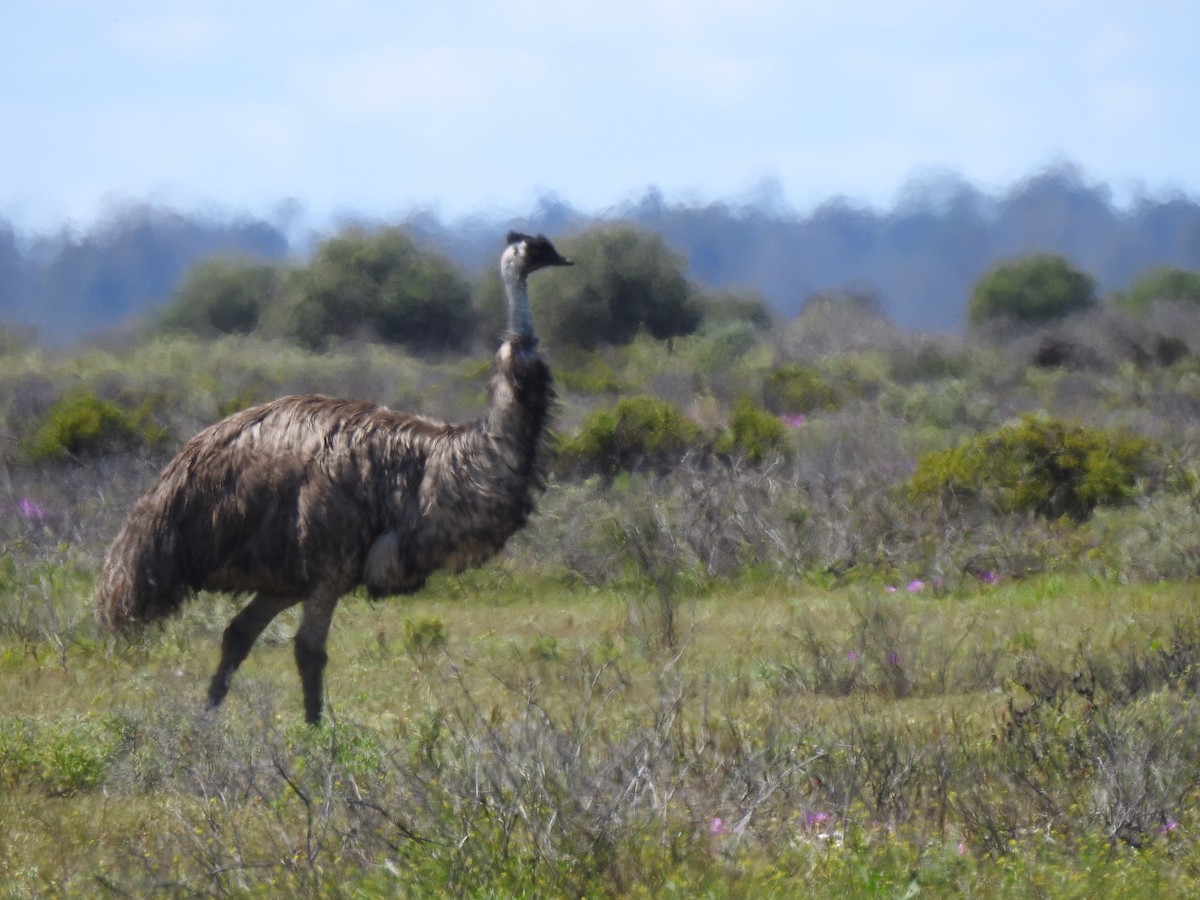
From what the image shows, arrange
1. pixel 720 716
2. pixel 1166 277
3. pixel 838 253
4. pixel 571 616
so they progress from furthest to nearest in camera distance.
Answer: pixel 838 253 < pixel 1166 277 < pixel 571 616 < pixel 720 716

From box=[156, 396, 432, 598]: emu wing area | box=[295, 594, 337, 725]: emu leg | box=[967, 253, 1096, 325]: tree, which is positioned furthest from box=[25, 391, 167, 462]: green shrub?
box=[967, 253, 1096, 325]: tree

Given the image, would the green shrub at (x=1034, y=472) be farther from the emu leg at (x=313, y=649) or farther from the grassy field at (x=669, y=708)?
the emu leg at (x=313, y=649)

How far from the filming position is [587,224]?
32.2 m

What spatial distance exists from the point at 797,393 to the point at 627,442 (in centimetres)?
584

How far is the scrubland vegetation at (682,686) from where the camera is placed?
448 centimetres

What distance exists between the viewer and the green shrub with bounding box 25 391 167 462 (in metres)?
16.6

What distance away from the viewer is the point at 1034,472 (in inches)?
487

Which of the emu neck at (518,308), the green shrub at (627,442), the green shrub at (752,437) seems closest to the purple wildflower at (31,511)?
the green shrub at (627,442)

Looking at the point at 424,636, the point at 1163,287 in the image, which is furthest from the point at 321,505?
the point at 1163,287

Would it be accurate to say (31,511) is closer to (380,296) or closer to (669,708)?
(669,708)

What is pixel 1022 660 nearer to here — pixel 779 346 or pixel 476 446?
pixel 476 446

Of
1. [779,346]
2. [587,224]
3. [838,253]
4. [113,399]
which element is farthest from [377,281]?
[838,253]

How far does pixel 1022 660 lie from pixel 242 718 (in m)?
3.04

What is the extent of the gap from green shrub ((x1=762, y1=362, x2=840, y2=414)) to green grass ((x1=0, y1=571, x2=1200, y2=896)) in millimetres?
12273
